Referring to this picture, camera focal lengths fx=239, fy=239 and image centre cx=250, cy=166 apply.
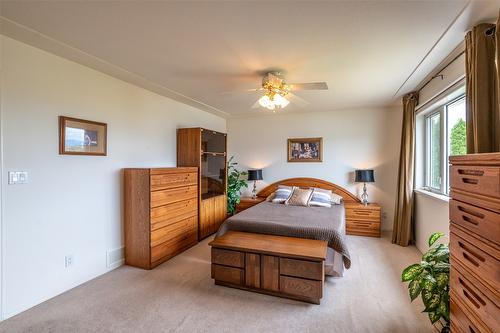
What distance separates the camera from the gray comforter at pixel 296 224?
270cm

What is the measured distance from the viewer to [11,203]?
84.3 inches

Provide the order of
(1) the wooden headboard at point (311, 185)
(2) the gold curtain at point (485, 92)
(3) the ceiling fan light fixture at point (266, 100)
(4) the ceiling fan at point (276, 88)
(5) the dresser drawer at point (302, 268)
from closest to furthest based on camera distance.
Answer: (2) the gold curtain at point (485, 92), (5) the dresser drawer at point (302, 268), (4) the ceiling fan at point (276, 88), (3) the ceiling fan light fixture at point (266, 100), (1) the wooden headboard at point (311, 185)

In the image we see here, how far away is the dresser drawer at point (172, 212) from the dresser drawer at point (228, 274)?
3.40 ft

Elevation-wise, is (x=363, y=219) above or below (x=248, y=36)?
below

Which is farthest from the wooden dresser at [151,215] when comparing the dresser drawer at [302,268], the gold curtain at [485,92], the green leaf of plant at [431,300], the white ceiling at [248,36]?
the gold curtain at [485,92]

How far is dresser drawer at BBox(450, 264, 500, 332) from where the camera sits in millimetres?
1115

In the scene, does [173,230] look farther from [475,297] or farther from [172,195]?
[475,297]

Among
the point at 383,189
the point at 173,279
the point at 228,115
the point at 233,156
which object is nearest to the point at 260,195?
the point at 233,156

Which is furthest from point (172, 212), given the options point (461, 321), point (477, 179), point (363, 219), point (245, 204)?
point (363, 219)

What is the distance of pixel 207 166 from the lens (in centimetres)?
A: 444

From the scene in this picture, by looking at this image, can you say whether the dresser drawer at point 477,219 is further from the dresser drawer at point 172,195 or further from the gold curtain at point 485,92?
the dresser drawer at point 172,195

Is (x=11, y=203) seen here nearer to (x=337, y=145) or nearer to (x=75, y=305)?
(x=75, y=305)

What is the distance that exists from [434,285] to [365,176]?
2.96 m

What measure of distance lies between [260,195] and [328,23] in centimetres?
404
